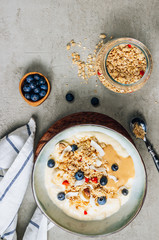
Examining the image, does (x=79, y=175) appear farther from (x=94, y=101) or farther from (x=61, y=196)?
(x=94, y=101)

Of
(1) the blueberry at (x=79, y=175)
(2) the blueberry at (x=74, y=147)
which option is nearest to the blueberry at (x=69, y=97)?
(2) the blueberry at (x=74, y=147)

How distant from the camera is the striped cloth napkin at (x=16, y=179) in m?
1.02

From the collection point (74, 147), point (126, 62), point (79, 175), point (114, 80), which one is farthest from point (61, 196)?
point (126, 62)

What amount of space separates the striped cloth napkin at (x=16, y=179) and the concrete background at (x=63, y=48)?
0.28 feet

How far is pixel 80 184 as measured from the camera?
94 cm

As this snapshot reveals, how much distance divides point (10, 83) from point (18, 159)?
1.33ft

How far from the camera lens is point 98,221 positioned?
100 cm

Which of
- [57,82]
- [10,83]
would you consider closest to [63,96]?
[57,82]

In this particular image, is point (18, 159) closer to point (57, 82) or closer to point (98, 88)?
point (57, 82)

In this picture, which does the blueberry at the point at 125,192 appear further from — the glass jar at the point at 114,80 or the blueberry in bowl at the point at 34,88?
the blueberry in bowl at the point at 34,88

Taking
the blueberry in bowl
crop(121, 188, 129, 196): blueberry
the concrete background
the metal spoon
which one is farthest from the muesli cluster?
crop(121, 188, 129, 196): blueberry

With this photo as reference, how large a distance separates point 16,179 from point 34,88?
1.50 feet

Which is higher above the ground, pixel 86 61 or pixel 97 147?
pixel 86 61

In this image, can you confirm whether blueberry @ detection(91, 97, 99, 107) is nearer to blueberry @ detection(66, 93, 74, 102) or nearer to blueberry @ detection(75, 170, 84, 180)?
blueberry @ detection(66, 93, 74, 102)
